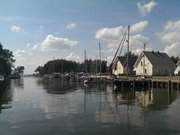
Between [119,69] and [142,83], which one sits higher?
[119,69]

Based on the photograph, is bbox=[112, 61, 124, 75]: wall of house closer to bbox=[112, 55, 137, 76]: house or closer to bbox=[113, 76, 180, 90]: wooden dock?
bbox=[112, 55, 137, 76]: house

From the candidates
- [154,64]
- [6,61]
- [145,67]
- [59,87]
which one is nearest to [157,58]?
[154,64]

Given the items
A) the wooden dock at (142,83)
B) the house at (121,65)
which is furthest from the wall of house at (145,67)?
Answer: the wooden dock at (142,83)

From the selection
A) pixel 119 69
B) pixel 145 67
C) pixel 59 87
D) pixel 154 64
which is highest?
pixel 154 64

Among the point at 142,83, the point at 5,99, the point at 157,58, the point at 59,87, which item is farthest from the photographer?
the point at 157,58

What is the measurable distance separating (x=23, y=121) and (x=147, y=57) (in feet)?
202

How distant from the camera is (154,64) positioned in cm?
8381

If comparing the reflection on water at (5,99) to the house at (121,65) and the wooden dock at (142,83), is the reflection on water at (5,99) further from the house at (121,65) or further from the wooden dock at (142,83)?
the house at (121,65)

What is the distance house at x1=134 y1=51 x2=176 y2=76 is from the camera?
3322 inches

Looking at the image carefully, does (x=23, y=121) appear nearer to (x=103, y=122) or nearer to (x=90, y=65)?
(x=103, y=122)

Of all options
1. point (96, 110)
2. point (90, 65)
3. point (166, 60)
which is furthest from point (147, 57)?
point (90, 65)

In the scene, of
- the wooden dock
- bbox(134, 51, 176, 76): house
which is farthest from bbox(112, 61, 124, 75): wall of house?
the wooden dock

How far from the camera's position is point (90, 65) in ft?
529

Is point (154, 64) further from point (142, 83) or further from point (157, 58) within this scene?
point (142, 83)
